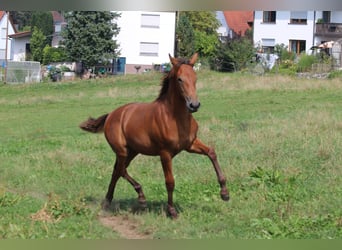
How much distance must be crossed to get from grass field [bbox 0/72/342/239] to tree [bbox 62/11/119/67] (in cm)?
270

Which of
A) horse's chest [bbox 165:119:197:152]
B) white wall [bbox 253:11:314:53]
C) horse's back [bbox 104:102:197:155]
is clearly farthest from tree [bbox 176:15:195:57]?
horse's chest [bbox 165:119:197:152]

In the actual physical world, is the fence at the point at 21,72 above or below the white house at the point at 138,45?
below

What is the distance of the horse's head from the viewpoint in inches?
168

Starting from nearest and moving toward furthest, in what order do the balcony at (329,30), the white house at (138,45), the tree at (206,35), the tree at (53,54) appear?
the tree at (206,35) → the white house at (138,45) → the tree at (53,54) → the balcony at (329,30)

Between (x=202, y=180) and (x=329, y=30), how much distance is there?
509 inches

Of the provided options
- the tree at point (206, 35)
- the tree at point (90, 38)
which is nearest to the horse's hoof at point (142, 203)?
the tree at point (206, 35)

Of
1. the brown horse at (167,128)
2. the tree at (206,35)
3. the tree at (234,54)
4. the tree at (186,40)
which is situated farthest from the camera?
the tree at (234,54)

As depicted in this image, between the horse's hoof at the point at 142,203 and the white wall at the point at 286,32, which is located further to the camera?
the white wall at the point at 286,32

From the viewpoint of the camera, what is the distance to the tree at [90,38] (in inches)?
667

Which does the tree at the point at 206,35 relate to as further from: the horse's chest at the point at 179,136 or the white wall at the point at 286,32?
the horse's chest at the point at 179,136

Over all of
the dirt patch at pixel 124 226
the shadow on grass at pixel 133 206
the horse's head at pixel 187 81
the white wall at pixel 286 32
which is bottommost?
the dirt patch at pixel 124 226

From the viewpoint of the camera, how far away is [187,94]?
4.37 metres

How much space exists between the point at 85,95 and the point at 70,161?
9.48 meters

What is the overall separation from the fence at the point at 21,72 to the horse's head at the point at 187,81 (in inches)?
511
